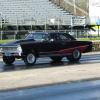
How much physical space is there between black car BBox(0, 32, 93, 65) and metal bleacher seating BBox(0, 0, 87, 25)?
2314 cm

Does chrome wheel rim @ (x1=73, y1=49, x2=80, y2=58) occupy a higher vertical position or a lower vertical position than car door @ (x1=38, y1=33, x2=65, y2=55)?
lower

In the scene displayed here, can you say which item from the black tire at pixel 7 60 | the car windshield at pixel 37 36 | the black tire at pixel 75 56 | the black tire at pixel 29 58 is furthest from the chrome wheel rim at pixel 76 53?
the black tire at pixel 7 60

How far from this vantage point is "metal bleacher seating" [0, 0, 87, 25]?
3880cm

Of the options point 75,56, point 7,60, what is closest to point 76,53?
point 75,56

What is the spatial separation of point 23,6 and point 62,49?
1179 inches

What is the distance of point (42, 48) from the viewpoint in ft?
45.8

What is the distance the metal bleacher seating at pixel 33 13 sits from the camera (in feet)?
127

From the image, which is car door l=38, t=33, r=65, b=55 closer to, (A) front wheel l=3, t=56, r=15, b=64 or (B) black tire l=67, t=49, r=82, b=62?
(B) black tire l=67, t=49, r=82, b=62

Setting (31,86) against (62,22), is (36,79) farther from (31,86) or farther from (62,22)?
(62,22)

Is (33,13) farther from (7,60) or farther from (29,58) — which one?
(29,58)

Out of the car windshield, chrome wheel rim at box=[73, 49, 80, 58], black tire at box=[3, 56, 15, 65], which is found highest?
the car windshield

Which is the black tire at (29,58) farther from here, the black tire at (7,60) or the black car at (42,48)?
the black tire at (7,60)

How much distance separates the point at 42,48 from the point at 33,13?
28787 millimetres

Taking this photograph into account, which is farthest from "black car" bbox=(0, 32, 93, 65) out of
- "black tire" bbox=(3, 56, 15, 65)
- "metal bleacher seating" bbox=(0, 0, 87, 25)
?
"metal bleacher seating" bbox=(0, 0, 87, 25)
